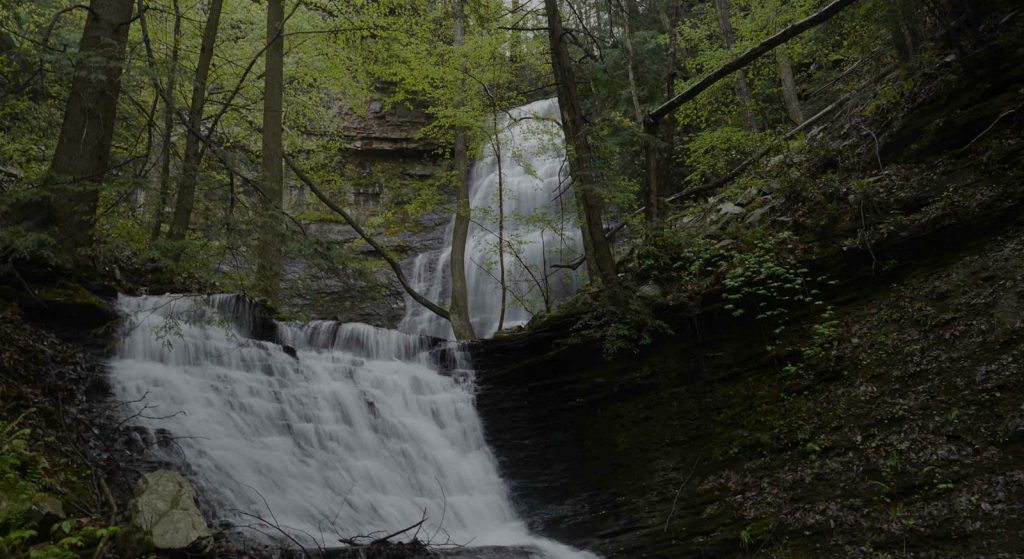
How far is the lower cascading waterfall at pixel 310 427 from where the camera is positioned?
6.85 m

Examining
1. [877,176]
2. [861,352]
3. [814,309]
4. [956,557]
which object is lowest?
[956,557]

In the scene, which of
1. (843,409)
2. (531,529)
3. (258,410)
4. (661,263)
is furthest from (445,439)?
(843,409)

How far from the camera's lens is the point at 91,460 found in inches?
217

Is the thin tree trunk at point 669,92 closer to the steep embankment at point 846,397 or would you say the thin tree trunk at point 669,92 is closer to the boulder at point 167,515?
the steep embankment at point 846,397

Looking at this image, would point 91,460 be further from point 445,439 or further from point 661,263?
point 661,263

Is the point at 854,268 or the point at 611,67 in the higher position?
the point at 611,67

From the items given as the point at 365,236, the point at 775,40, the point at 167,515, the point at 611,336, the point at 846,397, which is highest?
the point at 775,40

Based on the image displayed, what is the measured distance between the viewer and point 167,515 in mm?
4527

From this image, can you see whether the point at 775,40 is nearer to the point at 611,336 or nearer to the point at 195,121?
the point at 611,336

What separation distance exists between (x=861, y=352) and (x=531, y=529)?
458 cm

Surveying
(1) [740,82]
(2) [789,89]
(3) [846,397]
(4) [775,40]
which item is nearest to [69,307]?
(3) [846,397]

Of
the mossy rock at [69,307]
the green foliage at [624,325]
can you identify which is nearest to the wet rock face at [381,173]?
the green foliage at [624,325]

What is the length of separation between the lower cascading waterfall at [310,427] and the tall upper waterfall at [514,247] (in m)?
4.54

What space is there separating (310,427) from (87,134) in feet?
14.6
